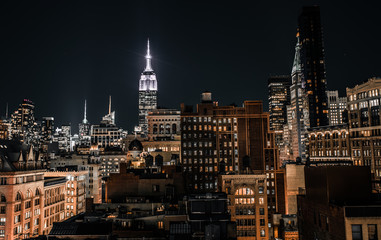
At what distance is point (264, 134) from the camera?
153375 mm

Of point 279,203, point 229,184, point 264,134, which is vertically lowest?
point 279,203

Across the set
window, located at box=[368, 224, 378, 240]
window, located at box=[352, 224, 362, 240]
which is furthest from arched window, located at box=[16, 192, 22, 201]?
window, located at box=[368, 224, 378, 240]

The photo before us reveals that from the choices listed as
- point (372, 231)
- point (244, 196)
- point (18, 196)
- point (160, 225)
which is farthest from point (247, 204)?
point (18, 196)

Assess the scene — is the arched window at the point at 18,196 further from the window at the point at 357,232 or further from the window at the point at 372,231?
the window at the point at 372,231

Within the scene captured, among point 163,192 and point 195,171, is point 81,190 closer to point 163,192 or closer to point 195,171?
point 195,171

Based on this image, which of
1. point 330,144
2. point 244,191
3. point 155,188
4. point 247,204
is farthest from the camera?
point 330,144

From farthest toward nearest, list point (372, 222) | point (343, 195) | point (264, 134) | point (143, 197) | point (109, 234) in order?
point (264, 134), point (143, 197), point (109, 234), point (343, 195), point (372, 222)

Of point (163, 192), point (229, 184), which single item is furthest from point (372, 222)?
point (163, 192)

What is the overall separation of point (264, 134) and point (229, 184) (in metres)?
52.9

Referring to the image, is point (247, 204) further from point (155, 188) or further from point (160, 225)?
point (160, 225)

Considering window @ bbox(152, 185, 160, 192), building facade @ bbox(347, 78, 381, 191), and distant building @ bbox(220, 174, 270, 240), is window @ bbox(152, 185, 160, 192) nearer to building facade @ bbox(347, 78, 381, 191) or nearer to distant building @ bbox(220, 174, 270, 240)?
distant building @ bbox(220, 174, 270, 240)

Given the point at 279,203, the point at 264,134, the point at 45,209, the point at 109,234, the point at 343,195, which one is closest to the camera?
the point at 343,195

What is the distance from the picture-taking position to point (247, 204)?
106m

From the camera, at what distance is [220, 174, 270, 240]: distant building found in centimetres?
10419
